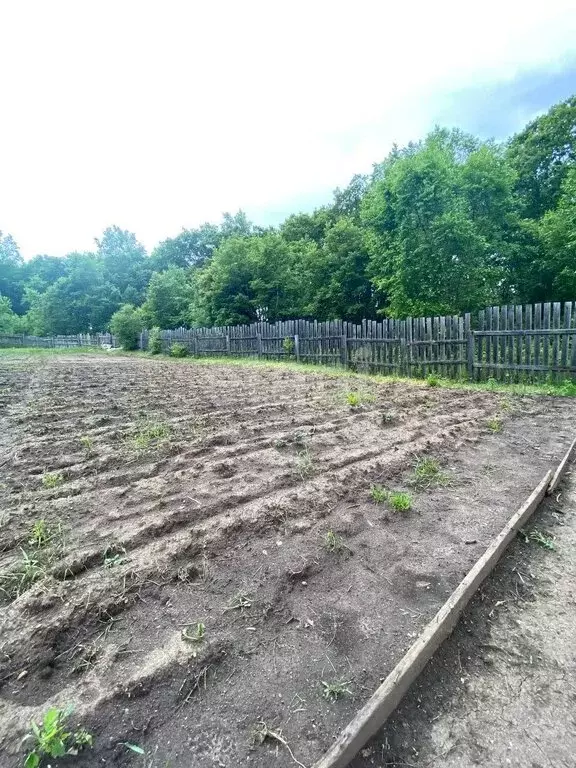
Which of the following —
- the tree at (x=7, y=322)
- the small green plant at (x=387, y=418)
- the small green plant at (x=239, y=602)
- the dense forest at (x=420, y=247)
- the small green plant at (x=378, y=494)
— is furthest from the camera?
the tree at (x=7, y=322)

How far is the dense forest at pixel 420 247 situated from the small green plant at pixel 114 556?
571 inches

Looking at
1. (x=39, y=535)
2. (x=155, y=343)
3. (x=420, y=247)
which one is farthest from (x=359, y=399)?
(x=155, y=343)

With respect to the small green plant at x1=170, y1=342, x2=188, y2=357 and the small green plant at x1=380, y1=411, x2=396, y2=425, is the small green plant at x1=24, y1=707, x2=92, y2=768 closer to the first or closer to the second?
the small green plant at x1=380, y1=411, x2=396, y2=425

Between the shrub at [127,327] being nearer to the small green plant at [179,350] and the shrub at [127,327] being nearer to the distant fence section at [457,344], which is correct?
the small green plant at [179,350]

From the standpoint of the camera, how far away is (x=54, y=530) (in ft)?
7.80

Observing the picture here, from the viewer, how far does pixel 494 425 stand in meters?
4.75

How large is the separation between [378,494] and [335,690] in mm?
1581

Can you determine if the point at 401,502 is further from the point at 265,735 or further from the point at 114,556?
the point at 114,556

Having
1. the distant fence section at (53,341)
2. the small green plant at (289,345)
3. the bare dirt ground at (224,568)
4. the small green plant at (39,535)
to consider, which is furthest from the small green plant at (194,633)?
the distant fence section at (53,341)

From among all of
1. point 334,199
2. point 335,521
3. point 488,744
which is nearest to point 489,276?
point 335,521

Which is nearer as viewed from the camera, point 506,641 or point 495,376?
point 506,641

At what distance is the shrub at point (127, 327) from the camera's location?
27.6 m

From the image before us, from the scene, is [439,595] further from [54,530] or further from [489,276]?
[489,276]

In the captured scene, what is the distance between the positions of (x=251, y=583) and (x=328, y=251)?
73.9 ft
